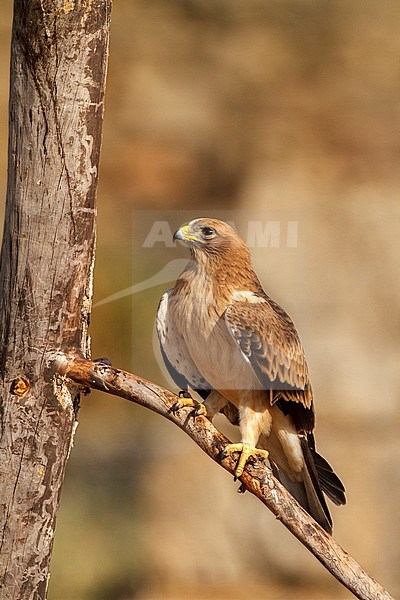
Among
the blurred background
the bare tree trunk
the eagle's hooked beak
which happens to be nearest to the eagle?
the eagle's hooked beak

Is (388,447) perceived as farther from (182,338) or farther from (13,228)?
(13,228)

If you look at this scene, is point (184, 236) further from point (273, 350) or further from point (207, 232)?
point (273, 350)

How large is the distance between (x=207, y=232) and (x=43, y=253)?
0.37 m

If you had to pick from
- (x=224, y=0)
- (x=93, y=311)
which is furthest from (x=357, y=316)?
(x=224, y=0)

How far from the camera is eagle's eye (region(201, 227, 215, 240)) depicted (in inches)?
69.9

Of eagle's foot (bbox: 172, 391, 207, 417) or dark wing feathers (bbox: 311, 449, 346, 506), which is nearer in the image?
eagle's foot (bbox: 172, 391, 207, 417)

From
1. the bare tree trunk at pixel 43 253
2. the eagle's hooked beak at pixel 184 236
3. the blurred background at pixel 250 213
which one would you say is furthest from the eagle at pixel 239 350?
the bare tree trunk at pixel 43 253

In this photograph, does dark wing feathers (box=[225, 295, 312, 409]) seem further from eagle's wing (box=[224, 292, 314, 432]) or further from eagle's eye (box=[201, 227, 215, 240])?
eagle's eye (box=[201, 227, 215, 240])

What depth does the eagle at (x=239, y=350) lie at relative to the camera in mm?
1762

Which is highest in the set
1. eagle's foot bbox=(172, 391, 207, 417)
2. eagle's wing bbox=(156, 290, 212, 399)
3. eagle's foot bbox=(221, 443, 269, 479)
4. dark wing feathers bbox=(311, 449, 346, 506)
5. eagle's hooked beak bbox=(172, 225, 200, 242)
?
eagle's hooked beak bbox=(172, 225, 200, 242)

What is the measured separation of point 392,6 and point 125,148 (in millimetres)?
796

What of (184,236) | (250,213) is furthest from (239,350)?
(250,213)

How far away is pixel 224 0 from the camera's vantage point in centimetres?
212

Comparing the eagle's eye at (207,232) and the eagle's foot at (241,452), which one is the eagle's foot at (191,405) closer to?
the eagle's foot at (241,452)
